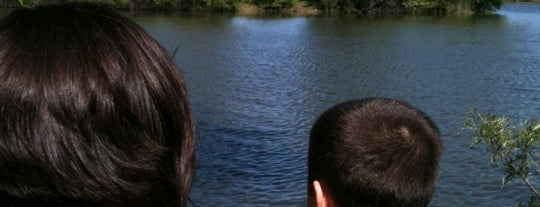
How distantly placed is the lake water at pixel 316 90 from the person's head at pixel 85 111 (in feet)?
4.36

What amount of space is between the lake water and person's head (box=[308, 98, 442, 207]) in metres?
0.44

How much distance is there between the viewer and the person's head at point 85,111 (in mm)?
816

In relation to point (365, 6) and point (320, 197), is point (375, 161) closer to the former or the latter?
point (320, 197)

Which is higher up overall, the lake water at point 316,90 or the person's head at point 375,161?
the person's head at point 375,161

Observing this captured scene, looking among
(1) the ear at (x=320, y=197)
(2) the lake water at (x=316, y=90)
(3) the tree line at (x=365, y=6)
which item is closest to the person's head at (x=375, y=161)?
(1) the ear at (x=320, y=197)

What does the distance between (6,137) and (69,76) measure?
0.34 feet

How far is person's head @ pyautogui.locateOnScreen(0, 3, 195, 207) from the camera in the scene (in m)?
0.82

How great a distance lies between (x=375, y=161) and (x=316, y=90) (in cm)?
1421

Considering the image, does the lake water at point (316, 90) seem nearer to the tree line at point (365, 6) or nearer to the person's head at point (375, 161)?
the person's head at point (375, 161)

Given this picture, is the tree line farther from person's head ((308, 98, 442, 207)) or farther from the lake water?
person's head ((308, 98, 442, 207))

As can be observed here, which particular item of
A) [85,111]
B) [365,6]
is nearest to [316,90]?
[85,111]

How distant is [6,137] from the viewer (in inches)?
32.3

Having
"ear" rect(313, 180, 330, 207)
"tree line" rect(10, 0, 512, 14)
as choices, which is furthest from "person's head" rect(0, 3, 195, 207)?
"tree line" rect(10, 0, 512, 14)

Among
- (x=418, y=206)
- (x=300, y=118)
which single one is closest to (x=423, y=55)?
(x=300, y=118)
